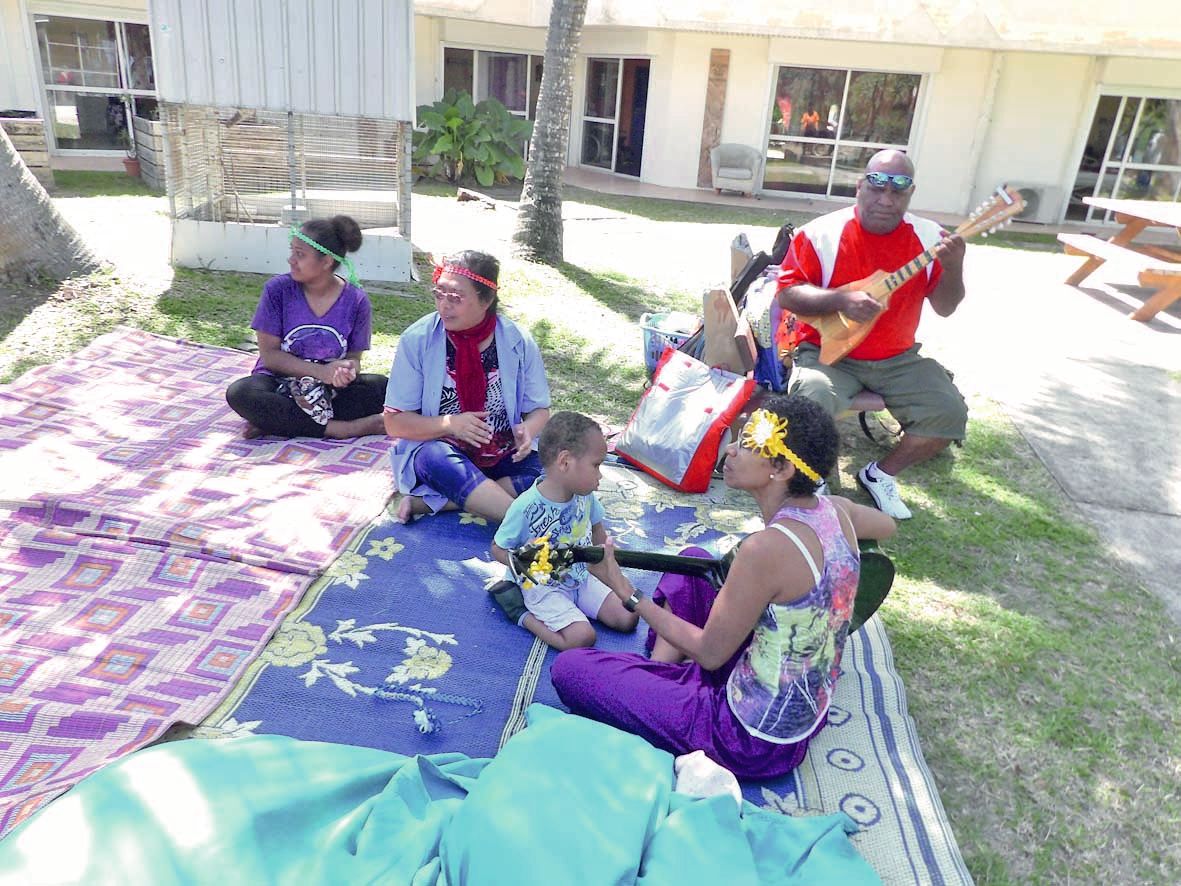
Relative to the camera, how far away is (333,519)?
12.6 feet

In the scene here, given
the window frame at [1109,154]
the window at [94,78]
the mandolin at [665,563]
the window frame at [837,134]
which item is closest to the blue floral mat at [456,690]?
the mandolin at [665,563]

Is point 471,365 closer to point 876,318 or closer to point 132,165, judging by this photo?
point 876,318

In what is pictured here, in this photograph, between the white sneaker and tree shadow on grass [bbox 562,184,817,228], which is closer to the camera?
the white sneaker

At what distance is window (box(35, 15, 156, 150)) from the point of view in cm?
1296

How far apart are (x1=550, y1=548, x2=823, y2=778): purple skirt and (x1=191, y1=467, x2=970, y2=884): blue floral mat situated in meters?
0.15

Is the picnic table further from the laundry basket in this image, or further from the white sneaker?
the white sneaker

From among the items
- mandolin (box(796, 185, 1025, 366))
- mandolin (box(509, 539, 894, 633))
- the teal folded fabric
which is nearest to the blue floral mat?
mandolin (box(509, 539, 894, 633))

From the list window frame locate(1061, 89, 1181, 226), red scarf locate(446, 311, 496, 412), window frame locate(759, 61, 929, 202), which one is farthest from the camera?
window frame locate(759, 61, 929, 202)

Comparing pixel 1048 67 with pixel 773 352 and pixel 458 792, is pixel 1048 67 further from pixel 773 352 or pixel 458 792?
pixel 458 792

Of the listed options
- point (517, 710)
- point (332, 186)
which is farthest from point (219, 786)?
point (332, 186)

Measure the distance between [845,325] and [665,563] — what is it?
2272 millimetres

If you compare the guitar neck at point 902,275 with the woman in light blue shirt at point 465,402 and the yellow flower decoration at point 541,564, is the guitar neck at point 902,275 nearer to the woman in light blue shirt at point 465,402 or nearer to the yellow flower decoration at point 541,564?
the woman in light blue shirt at point 465,402

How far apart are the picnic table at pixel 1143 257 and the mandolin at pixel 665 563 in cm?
728

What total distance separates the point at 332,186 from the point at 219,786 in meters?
7.13
